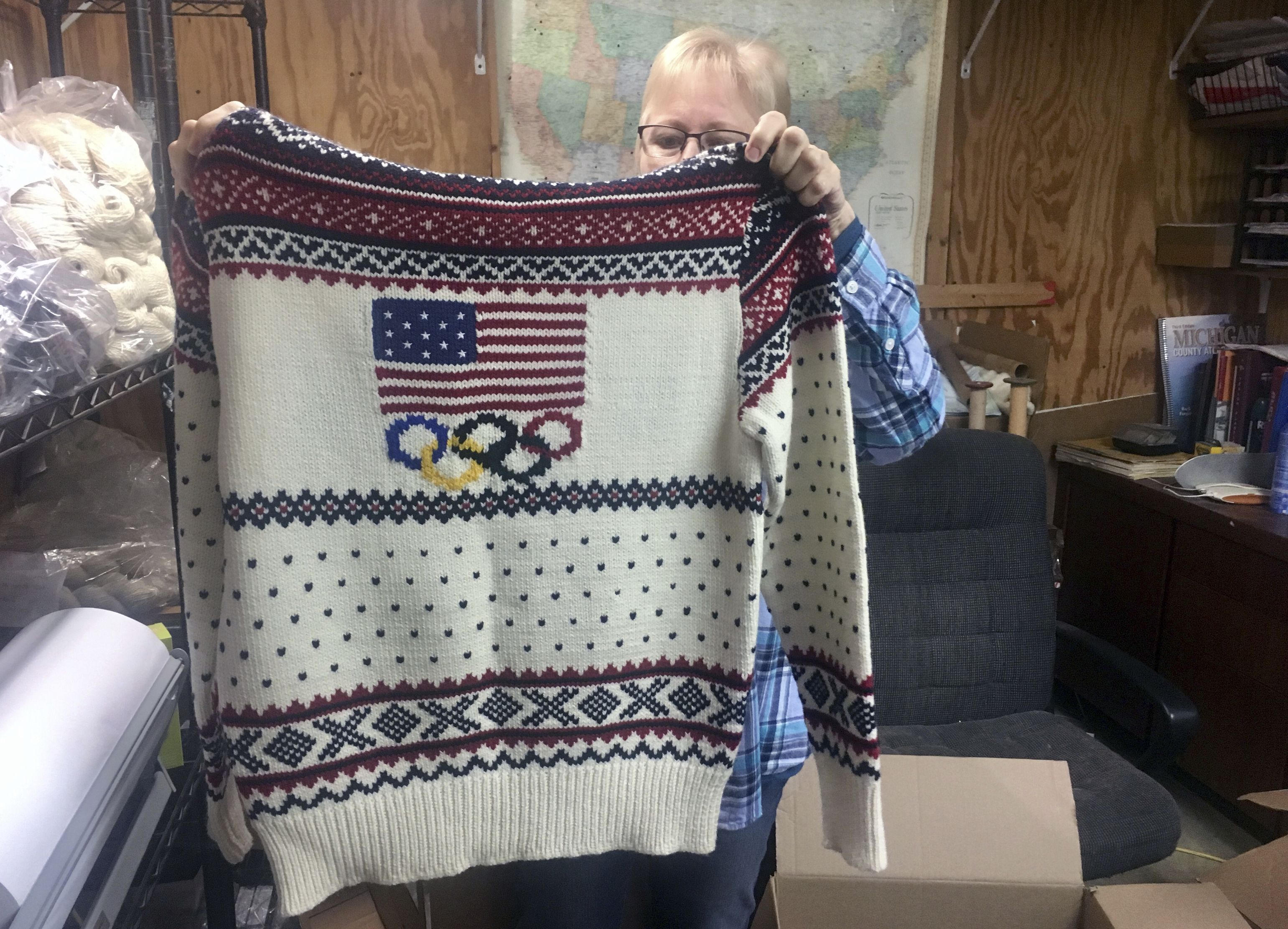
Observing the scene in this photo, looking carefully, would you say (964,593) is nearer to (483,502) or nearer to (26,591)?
(483,502)

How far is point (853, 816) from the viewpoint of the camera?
0.86 metres

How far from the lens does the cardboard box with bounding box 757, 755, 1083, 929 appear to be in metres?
1.16

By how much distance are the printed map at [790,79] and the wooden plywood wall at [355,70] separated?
9cm

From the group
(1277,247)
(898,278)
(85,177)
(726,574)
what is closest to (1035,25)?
(1277,247)

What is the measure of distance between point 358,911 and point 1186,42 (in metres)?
2.49

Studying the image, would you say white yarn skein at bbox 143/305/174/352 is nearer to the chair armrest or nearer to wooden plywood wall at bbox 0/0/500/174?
wooden plywood wall at bbox 0/0/500/174

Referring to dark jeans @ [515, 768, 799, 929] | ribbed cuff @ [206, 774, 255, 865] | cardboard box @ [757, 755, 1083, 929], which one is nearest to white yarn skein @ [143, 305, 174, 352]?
ribbed cuff @ [206, 774, 255, 865]

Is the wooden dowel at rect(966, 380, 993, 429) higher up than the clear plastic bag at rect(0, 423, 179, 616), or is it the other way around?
the wooden dowel at rect(966, 380, 993, 429)

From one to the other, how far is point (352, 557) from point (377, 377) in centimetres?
16

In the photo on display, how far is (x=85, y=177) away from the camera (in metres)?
0.89

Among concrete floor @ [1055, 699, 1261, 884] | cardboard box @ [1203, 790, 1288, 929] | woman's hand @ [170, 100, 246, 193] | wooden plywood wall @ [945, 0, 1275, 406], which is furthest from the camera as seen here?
wooden plywood wall @ [945, 0, 1275, 406]

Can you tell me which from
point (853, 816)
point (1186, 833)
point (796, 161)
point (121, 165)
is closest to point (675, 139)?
point (796, 161)

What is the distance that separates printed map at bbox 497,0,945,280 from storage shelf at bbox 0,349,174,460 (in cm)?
97

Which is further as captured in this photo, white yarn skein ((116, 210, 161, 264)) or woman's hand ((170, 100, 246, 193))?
white yarn skein ((116, 210, 161, 264))
